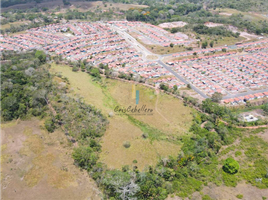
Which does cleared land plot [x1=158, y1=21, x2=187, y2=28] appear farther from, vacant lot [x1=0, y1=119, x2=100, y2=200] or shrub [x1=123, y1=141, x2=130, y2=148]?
vacant lot [x1=0, y1=119, x2=100, y2=200]

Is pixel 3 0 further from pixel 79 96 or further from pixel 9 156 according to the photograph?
pixel 9 156

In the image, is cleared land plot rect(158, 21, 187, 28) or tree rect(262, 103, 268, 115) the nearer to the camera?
tree rect(262, 103, 268, 115)

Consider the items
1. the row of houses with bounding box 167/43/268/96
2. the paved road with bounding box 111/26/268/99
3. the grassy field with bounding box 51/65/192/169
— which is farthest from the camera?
the row of houses with bounding box 167/43/268/96

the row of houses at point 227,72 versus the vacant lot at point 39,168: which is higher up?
the vacant lot at point 39,168

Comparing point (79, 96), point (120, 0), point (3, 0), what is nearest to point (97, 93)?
point (79, 96)

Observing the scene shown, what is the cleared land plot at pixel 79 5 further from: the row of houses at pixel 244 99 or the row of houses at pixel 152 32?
the row of houses at pixel 244 99

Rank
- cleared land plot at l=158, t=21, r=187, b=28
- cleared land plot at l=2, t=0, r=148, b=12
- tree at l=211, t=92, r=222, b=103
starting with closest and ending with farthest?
tree at l=211, t=92, r=222, b=103
cleared land plot at l=158, t=21, r=187, b=28
cleared land plot at l=2, t=0, r=148, b=12

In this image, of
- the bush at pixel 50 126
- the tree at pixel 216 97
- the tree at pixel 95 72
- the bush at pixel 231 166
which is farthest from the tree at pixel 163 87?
the bush at pixel 50 126

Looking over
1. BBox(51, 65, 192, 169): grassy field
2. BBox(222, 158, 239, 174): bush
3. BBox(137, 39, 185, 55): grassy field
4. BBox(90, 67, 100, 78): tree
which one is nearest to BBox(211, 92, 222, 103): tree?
BBox(51, 65, 192, 169): grassy field
